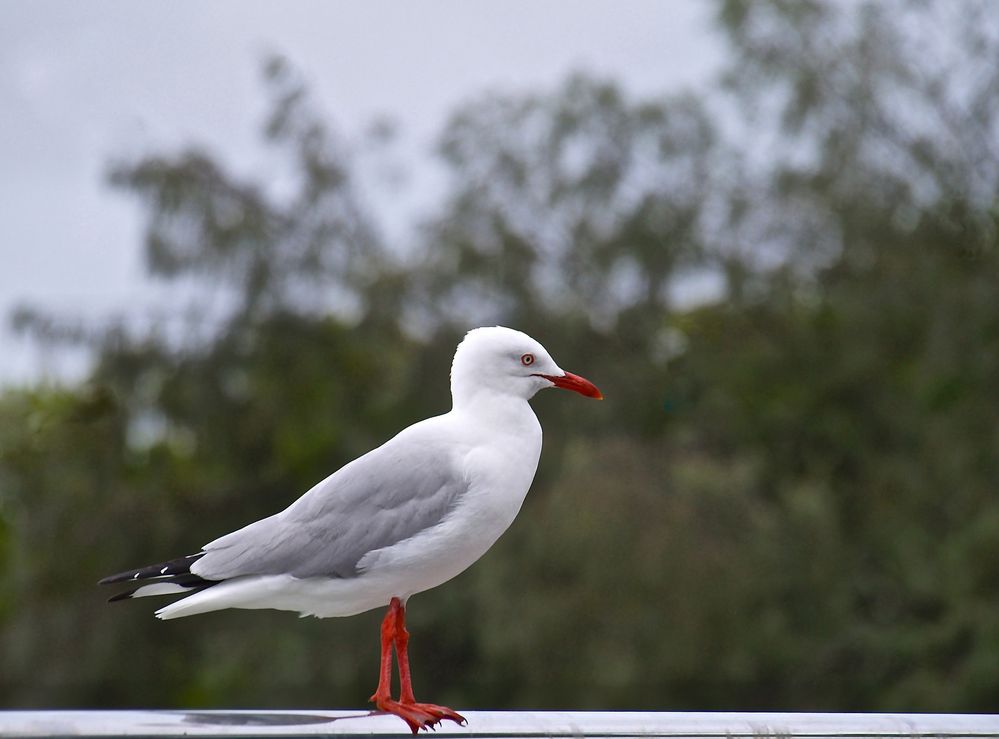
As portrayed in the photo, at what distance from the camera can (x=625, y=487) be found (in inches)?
385

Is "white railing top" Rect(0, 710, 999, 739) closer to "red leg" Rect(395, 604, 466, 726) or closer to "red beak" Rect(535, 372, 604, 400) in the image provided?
"red leg" Rect(395, 604, 466, 726)

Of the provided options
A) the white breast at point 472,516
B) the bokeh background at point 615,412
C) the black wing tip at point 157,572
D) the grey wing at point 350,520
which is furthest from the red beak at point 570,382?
the bokeh background at point 615,412

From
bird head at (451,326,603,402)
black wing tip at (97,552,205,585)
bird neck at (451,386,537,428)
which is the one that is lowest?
black wing tip at (97,552,205,585)

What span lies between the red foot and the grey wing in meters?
0.28

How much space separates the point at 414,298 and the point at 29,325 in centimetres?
308

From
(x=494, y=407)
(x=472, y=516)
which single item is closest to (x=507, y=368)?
(x=494, y=407)

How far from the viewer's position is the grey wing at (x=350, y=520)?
2.71 metres

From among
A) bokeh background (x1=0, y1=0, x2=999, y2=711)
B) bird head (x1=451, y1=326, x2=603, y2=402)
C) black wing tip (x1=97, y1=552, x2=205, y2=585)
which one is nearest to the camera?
black wing tip (x1=97, y1=552, x2=205, y2=585)

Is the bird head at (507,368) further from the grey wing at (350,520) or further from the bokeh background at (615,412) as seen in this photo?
the bokeh background at (615,412)

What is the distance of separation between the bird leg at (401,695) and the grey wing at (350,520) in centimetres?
18

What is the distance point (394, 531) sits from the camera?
107 inches

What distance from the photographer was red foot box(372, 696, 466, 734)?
8.71 ft

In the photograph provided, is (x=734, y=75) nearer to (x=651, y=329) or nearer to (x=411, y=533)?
(x=651, y=329)

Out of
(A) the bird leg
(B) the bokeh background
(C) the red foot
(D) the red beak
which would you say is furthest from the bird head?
(B) the bokeh background
